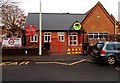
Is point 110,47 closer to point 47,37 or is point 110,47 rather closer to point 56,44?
point 56,44

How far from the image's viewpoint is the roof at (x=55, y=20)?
121ft

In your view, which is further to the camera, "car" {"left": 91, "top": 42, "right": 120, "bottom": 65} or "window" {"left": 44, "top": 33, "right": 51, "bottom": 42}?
"window" {"left": 44, "top": 33, "right": 51, "bottom": 42}

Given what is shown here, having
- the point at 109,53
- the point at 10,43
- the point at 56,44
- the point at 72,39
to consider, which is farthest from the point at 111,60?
the point at 72,39

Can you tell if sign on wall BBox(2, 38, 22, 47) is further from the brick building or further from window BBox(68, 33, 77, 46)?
window BBox(68, 33, 77, 46)

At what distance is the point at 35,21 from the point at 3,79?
90.6ft

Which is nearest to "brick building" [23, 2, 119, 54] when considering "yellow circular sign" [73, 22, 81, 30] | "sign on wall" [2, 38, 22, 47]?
"yellow circular sign" [73, 22, 81, 30]

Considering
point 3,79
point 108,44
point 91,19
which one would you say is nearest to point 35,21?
→ point 91,19

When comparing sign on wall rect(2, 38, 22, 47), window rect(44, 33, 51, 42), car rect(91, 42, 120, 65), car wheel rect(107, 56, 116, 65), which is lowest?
car wheel rect(107, 56, 116, 65)

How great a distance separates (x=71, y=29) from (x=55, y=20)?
4.59 metres

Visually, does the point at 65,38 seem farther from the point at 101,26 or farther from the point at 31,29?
the point at 31,29

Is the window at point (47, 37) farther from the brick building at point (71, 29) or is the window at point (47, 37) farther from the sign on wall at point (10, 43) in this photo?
the sign on wall at point (10, 43)

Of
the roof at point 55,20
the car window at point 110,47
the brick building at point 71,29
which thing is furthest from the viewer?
the roof at point 55,20

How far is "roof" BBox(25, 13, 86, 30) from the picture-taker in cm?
3691

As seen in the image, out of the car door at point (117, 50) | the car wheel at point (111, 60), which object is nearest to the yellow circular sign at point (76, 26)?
the car door at point (117, 50)
